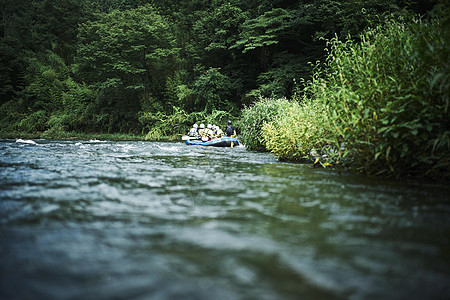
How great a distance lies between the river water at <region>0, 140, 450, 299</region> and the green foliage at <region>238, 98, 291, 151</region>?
27.1ft

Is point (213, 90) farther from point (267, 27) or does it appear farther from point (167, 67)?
point (167, 67)

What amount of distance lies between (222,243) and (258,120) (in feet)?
34.8

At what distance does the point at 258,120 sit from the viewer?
12484 millimetres

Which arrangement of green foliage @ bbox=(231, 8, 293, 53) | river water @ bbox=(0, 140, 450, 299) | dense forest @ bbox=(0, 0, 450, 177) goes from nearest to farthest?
river water @ bbox=(0, 140, 450, 299)
green foliage @ bbox=(231, 8, 293, 53)
dense forest @ bbox=(0, 0, 450, 177)

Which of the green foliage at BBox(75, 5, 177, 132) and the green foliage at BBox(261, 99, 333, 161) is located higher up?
the green foliage at BBox(75, 5, 177, 132)

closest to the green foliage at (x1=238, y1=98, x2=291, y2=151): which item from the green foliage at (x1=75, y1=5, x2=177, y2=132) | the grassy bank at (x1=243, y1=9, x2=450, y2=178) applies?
the grassy bank at (x1=243, y1=9, x2=450, y2=178)

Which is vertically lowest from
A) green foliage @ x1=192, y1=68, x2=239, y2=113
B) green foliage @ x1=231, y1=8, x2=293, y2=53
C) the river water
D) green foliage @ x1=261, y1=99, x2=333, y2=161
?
the river water

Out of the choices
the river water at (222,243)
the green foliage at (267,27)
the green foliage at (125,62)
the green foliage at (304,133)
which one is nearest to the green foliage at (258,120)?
the green foliage at (304,133)

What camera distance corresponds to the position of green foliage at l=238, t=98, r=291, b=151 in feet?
39.5

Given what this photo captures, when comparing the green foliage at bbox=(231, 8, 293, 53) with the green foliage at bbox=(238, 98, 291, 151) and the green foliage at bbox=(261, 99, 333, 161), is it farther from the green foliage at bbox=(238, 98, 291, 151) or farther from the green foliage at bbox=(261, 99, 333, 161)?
the green foliage at bbox=(261, 99, 333, 161)

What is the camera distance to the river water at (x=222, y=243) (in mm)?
1502

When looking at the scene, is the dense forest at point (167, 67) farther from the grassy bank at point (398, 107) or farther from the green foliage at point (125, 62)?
the grassy bank at point (398, 107)

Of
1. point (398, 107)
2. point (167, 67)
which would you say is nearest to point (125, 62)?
point (167, 67)

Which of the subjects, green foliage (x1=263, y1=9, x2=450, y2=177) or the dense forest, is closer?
green foliage (x1=263, y1=9, x2=450, y2=177)
